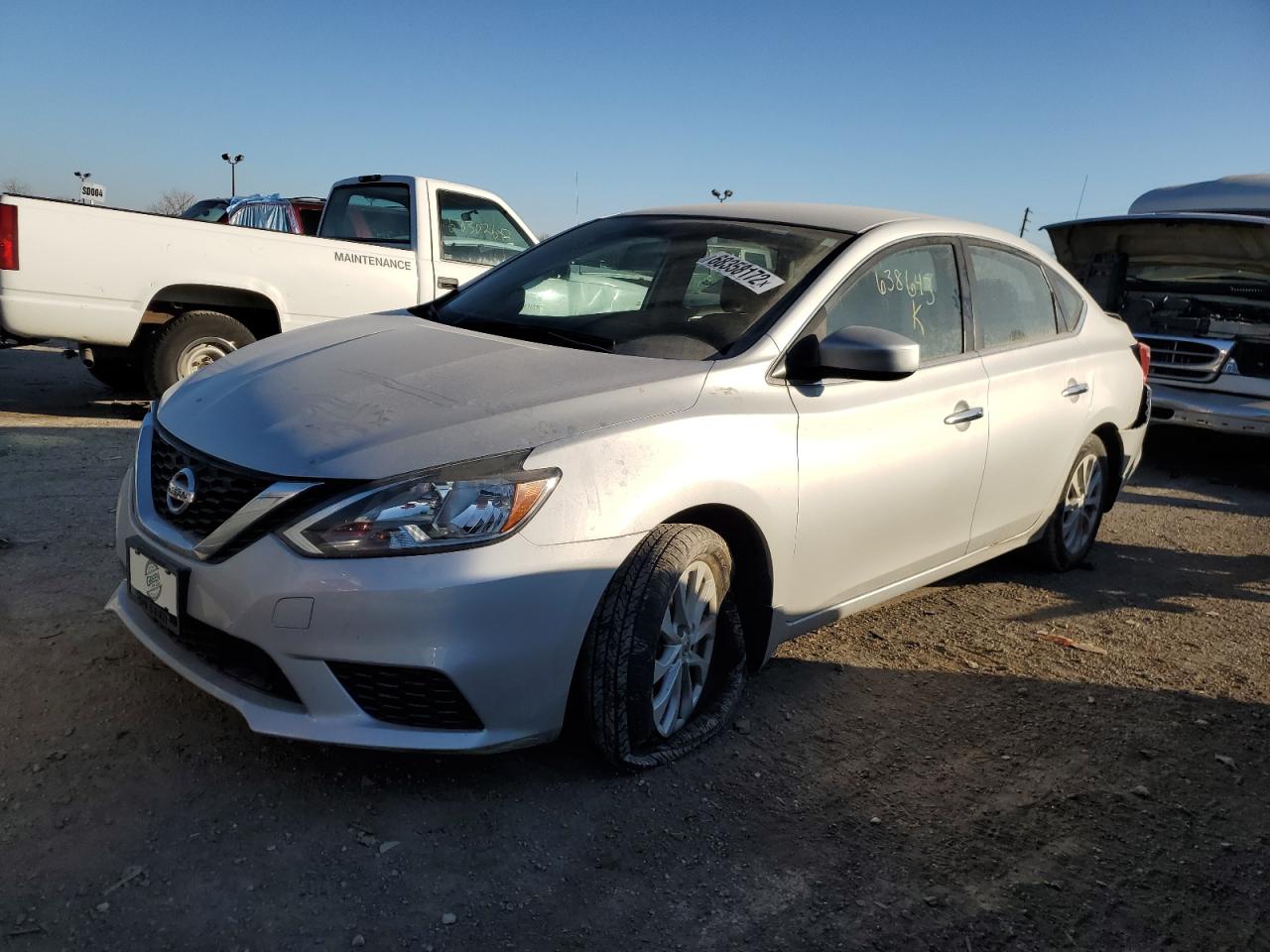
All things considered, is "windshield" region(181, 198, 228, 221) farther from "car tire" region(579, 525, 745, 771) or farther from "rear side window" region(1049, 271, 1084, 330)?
"car tire" region(579, 525, 745, 771)

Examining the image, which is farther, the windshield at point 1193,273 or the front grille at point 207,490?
the windshield at point 1193,273

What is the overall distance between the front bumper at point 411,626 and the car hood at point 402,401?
10.2 inches

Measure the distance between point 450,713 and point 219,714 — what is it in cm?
94

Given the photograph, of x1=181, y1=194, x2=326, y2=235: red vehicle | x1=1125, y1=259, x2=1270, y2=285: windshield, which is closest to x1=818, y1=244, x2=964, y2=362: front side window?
x1=1125, y1=259, x2=1270, y2=285: windshield

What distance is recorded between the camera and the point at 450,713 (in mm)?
2596

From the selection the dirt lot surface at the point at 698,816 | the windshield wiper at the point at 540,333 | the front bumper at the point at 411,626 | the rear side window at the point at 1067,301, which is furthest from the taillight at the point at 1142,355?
the front bumper at the point at 411,626

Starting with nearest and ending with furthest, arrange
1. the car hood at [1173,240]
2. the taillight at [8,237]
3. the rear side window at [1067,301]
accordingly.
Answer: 1. the rear side window at [1067,301]
2. the taillight at [8,237]
3. the car hood at [1173,240]

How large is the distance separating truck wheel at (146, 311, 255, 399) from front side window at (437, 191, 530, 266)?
1.78 m

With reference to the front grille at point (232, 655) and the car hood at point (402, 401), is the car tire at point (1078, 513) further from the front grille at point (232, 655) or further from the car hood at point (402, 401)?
the front grille at point (232, 655)

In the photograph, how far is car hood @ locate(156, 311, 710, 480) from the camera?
8.63 feet

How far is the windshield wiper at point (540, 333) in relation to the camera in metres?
3.41

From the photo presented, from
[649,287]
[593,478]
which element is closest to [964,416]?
[649,287]

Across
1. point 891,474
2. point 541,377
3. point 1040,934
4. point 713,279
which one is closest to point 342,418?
point 541,377

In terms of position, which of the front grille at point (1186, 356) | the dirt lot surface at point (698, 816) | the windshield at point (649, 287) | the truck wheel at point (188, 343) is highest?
the windshield at point (649, 287)
